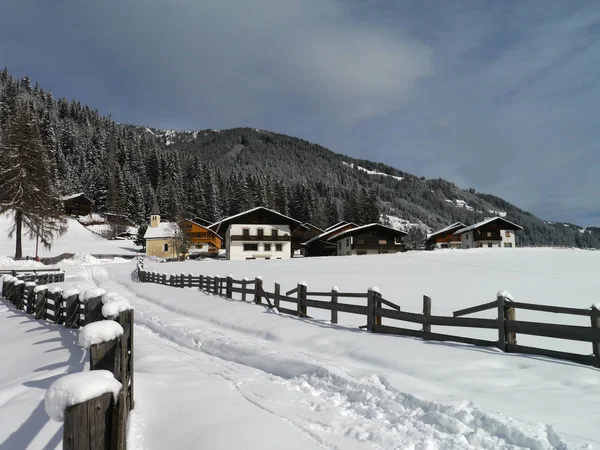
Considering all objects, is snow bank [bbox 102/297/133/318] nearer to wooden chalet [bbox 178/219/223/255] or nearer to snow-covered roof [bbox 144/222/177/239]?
snow-covered roof [bbox 144/222/177/239]

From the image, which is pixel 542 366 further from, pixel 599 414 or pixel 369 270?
pixel 369 270

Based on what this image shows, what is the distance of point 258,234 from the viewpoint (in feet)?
203

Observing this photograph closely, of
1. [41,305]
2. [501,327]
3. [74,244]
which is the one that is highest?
[74,244]

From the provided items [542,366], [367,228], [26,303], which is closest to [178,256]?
[367,228]

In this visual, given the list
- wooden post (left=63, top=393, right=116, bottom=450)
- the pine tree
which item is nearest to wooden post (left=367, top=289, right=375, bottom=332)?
wooden post (left=63, top=393, right=116, bottom=450)

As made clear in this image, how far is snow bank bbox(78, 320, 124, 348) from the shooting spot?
3.25 m

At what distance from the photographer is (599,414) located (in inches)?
179

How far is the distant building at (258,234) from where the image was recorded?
6141 centimetres

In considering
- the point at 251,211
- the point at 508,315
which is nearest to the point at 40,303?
the point at 508,315

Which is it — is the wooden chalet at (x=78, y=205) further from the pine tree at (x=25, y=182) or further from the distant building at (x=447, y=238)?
the distant building at (x=447, y=238)

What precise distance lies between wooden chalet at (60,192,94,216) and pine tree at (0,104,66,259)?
55.4 metres

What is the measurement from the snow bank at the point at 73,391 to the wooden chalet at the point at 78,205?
329 ft

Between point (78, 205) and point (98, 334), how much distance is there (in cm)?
10290

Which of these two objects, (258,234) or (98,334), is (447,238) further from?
(98,334)
